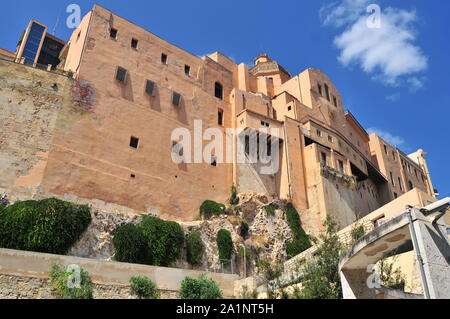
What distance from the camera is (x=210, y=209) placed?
92.5 ft

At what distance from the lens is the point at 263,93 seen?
4175 cm

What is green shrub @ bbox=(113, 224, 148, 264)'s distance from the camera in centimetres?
2038

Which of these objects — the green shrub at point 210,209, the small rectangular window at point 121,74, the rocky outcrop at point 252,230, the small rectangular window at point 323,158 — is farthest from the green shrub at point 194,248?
the small rectangular window at point 323,158

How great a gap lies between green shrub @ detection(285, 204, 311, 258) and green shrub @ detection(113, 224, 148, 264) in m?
10.9

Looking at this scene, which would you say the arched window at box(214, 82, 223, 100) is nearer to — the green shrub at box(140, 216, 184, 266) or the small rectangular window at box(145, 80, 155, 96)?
the small rectangular window at box(145, 80, 155, 96)

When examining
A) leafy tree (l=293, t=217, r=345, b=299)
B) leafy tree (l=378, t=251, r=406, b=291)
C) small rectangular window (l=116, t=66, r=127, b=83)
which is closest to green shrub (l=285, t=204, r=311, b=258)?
leafy tree (l=293, t=217, r=345, b=299)

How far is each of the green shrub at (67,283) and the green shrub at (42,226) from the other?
269 centimetres

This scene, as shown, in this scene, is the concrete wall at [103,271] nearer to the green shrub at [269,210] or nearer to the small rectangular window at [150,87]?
the green shrub at [269,210]

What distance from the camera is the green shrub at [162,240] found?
2119 centimetres

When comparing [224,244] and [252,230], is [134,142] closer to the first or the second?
[224,244]
